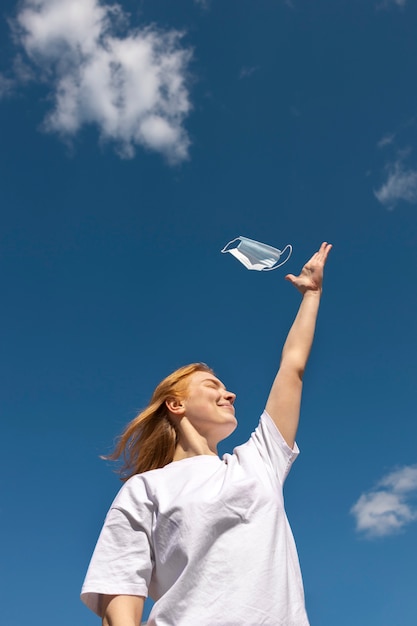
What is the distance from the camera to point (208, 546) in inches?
170

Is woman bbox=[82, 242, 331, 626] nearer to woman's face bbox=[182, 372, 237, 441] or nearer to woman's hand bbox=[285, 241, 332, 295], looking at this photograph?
woman's face bbox=[182, 372, 237, 441]

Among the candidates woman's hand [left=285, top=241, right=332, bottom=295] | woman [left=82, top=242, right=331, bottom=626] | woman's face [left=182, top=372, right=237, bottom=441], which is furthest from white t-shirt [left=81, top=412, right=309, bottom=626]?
woman's hand [left=285, top=241, right=332, bottom=295]

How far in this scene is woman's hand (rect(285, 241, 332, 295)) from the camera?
238 inches

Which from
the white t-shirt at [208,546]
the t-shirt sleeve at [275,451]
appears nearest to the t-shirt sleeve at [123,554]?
the white t-shirt at [208,546]

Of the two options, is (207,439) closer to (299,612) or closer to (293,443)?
(293,443)

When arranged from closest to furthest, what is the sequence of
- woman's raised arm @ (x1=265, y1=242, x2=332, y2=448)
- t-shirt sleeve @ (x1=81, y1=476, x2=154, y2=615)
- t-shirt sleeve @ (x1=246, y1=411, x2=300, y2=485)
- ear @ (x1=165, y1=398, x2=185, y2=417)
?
t-shirt sleeve @ (x1=81, y1=476, x2=154, y2=615) → t-shirt sleeve @ (x1=246, y1=411, x2=300, y2=485) → woman's raised arm @ (x1=265, y1=242, x2=332, y2=448) → ear @ (x1=165, y1=398, x2=185, y2=417)

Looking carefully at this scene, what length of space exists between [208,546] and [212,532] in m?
0.09

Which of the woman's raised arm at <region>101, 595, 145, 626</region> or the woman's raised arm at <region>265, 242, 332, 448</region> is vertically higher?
the woman's raised arm at <region>265, 242, 332, 448</region>

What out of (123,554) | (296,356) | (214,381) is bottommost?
(123,554)

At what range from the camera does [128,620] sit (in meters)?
4.17

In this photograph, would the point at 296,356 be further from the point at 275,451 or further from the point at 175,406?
the point at 175,406

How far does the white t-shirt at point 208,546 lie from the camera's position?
406 centimetres

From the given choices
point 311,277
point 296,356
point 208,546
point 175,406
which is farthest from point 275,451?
point 311,277

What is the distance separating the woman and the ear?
128mm
